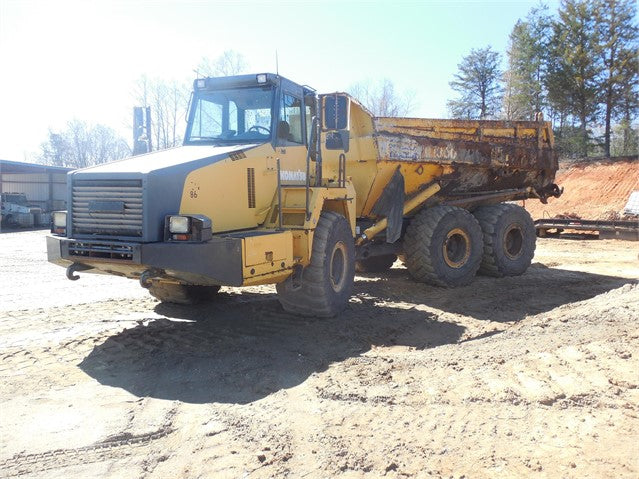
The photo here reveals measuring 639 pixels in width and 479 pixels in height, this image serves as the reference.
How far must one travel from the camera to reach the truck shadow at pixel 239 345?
15.8 ft

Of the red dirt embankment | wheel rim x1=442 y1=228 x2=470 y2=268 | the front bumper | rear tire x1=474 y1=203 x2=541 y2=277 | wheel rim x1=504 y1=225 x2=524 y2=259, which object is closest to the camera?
the front bumper

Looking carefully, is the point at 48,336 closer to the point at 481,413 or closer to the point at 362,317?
the point at 362,317

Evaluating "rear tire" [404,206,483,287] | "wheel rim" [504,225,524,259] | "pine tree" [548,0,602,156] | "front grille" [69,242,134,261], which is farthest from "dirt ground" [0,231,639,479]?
"pine tree" [548,0,602,156]

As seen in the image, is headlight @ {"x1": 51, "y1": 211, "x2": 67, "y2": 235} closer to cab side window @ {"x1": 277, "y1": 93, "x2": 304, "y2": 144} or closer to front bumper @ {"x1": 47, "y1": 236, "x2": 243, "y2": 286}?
front bumper @ {"x1": 47, "y1": 236, "x2": 243, "y2": 286}

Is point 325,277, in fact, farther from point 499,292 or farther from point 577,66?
point 577,66

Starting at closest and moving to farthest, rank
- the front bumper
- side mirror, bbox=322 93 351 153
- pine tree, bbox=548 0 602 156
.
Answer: the front bumper < side mirror, bbox=322 93 351 153 < pine tree, bbox=548 0 602 156

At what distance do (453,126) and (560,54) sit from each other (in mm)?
24579

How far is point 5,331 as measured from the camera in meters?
6.51

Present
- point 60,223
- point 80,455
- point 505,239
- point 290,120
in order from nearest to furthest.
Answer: point 80,455 → point 60,223 → point 290,120 → point 505,239

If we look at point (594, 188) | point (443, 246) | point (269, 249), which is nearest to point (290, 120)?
point (269, 249)

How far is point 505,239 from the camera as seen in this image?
10.4 m

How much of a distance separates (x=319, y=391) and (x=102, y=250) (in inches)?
98.8

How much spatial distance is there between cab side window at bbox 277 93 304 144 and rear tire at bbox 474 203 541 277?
4724 millimetres

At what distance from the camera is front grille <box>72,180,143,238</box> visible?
528 centimetres
